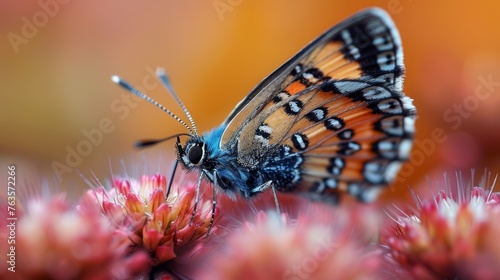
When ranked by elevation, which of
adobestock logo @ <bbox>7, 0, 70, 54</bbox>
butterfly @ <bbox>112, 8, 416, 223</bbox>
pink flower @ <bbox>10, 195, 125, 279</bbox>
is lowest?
butterfly @ <bbox>112, 8, 416, 223</bbox>

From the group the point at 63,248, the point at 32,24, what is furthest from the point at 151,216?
the point at 32,24

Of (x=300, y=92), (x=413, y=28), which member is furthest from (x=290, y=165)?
(x=413, y=28)

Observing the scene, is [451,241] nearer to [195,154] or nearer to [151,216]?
[151,216]

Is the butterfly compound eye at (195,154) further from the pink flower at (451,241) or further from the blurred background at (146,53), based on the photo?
the blurred background at (146,53)

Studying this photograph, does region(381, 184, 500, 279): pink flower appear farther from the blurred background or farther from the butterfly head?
the blurred background

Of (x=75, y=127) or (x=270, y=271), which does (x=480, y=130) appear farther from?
(x=75, y=127)

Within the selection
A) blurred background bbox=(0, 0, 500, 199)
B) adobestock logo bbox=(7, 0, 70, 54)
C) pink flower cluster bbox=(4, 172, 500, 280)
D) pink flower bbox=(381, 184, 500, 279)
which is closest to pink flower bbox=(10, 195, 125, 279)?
pink flower cluster bbox=(4, 172, 500, 280)
